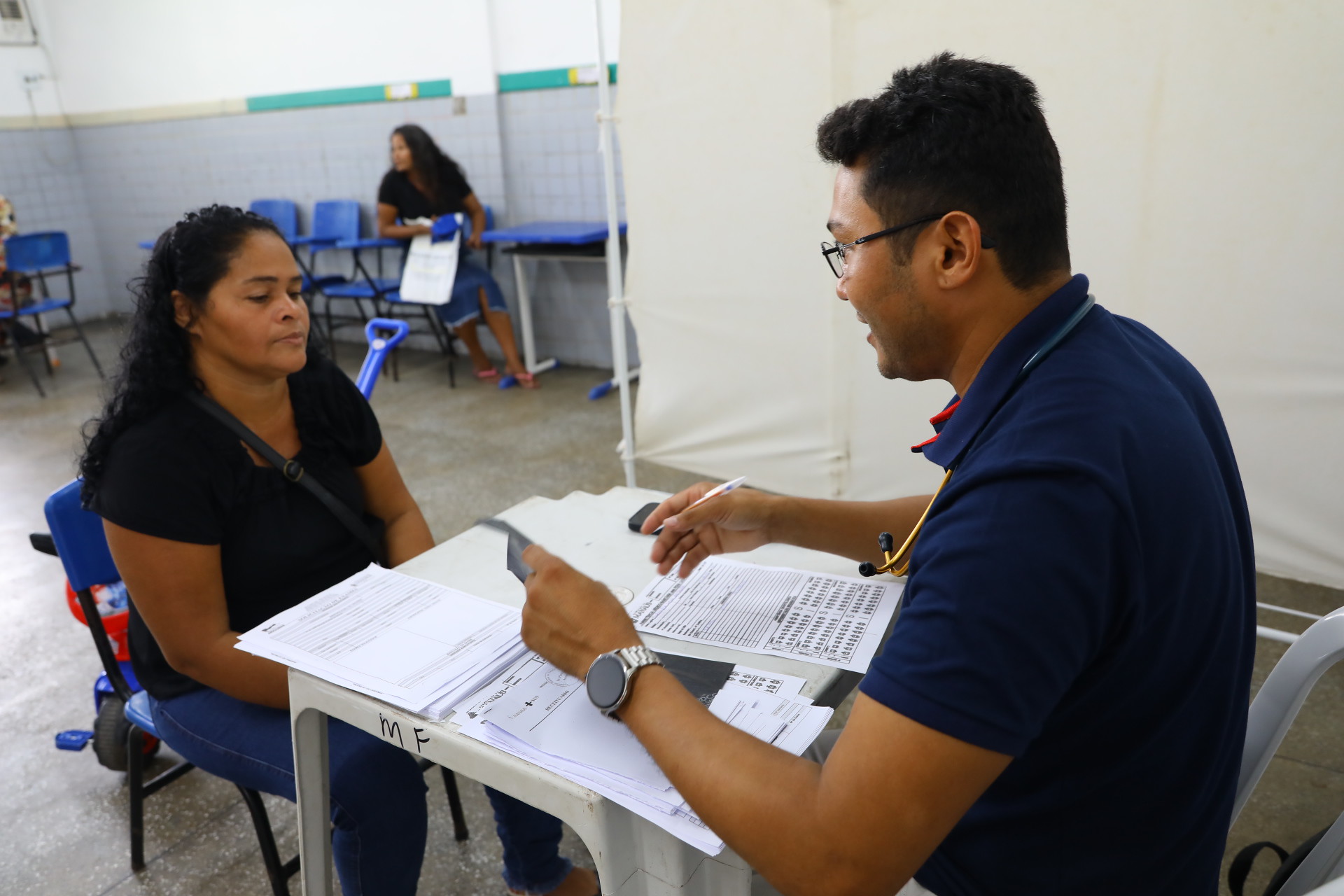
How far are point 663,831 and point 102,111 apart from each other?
25.7 ft

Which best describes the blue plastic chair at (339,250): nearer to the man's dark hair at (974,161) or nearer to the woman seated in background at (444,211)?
the woman seated in background at (444,211)

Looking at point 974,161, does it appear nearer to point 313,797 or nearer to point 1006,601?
point 1006,601

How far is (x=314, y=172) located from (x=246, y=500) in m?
5.11

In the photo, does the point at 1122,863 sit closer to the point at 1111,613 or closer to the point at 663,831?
the point at 1111,613

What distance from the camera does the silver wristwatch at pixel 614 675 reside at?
835 mm

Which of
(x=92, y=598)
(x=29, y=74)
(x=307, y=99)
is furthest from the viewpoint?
(x=29, y=74)

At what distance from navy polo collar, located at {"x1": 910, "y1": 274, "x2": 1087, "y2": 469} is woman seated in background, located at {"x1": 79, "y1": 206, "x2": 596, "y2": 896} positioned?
0.94 m

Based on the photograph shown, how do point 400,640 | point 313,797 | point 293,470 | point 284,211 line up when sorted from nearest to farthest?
point 400,640 → point 313,797 → point 293,470 → point 284,211

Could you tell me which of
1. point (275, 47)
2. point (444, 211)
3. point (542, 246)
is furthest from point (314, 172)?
point (542, 246)

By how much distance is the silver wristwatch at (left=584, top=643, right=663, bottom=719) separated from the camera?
83 cm

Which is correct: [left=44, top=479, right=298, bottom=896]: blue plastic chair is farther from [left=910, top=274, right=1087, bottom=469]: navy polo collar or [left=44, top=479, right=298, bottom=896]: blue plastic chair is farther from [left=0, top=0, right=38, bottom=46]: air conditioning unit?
[left=0, top=0, right=38, bottom=46]: air conditioning unit

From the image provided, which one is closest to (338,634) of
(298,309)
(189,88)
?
(298,309)

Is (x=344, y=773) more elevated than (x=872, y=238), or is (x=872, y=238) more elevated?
(x=872, y=238)

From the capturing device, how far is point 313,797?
1203 millimetres
